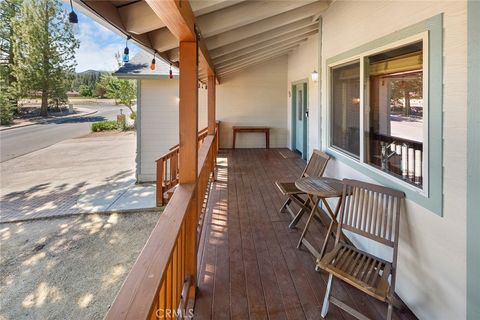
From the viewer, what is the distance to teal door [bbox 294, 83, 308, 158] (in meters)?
7.19

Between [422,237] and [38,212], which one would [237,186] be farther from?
[38,212]

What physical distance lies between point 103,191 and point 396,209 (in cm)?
780

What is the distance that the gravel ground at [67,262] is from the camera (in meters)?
3.30

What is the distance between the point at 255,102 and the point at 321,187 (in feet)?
20.4

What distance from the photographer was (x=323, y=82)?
409cm

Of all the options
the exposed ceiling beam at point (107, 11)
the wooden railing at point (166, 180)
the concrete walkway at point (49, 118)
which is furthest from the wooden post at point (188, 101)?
the concrete walkway at point (49, 118)

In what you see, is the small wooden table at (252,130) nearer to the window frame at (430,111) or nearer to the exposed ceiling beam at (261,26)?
the exposed ceiling beam at (261,26)

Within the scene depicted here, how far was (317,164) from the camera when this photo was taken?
12.1 ft

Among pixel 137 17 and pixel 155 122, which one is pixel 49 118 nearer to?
pixel 155 122

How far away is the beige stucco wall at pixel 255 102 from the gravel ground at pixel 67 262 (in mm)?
3941

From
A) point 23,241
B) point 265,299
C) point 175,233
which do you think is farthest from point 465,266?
point 23,241

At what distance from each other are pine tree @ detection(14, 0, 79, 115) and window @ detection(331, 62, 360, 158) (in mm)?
17022

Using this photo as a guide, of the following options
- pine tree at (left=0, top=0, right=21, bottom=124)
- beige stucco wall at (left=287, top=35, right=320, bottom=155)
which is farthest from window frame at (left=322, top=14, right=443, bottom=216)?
pine tree at (left=0, top=0, right=21, bottom=124)

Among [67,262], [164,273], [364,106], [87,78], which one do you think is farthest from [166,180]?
[87,78]
